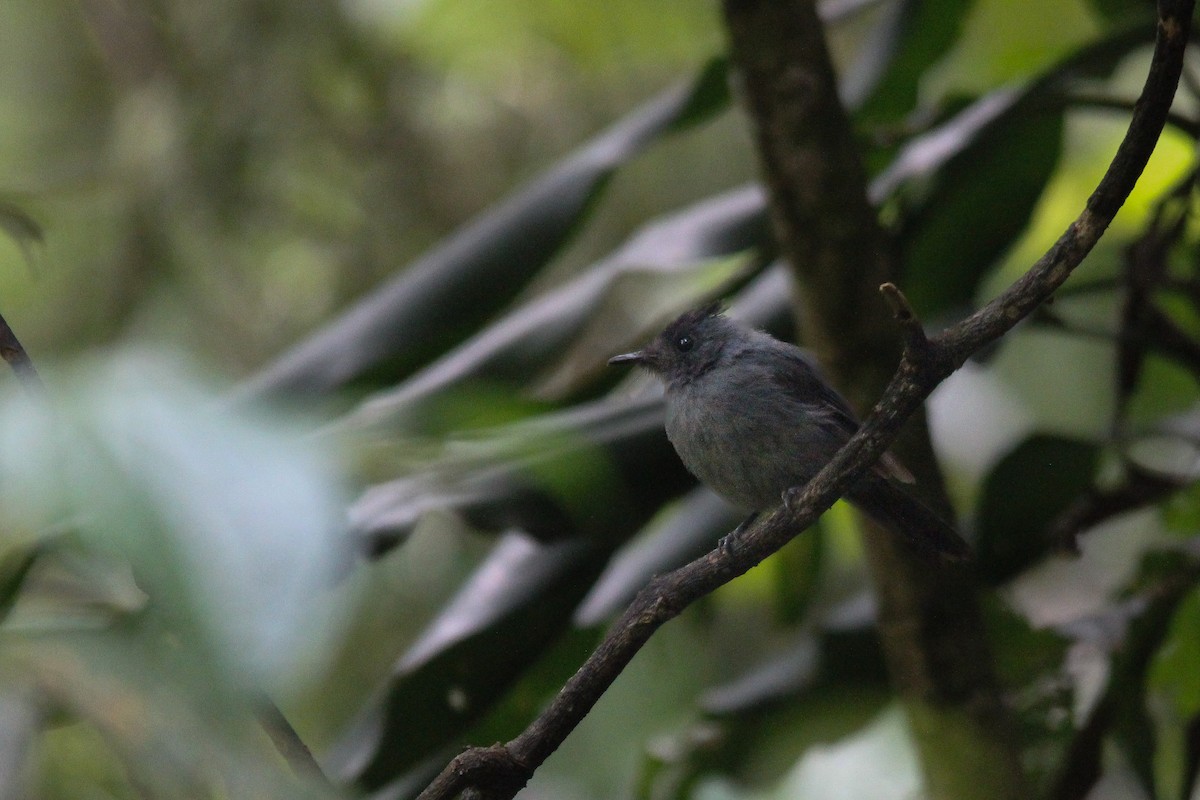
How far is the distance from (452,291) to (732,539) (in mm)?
1204

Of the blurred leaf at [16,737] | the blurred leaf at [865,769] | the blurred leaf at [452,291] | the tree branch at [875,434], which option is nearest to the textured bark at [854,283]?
the blurred leaf at [452,291]

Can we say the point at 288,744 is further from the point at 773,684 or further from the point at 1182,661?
the point at 1182,661

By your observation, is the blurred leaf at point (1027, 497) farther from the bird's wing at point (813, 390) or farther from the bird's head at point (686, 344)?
the bird's head at point (686, 344)

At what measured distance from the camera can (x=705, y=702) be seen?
330 cm

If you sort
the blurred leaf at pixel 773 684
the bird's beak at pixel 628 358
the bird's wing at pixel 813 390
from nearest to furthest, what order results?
1. the bird's wing at pixel 813 390
2. the bird's beak at pixel 628 358
3. the blurred leaf at pixel 773 684

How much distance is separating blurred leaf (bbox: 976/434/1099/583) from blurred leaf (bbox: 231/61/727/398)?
1240 millimetres

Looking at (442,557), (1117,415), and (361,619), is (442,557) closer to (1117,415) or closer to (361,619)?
(361,619)

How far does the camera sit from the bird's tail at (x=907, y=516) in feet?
7.32

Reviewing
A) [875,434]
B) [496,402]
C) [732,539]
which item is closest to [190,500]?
[875,434]

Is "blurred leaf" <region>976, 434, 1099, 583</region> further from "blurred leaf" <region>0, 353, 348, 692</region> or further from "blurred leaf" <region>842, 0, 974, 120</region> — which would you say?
"blurred leaf" <region>0, 353, 348, 692</region>

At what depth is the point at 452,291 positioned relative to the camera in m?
3.06

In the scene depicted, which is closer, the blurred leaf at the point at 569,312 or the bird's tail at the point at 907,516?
the bird's tail at the point at 907,516

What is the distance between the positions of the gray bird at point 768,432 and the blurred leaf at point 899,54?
1079 mm

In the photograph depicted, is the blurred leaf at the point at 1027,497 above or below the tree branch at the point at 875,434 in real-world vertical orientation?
below
